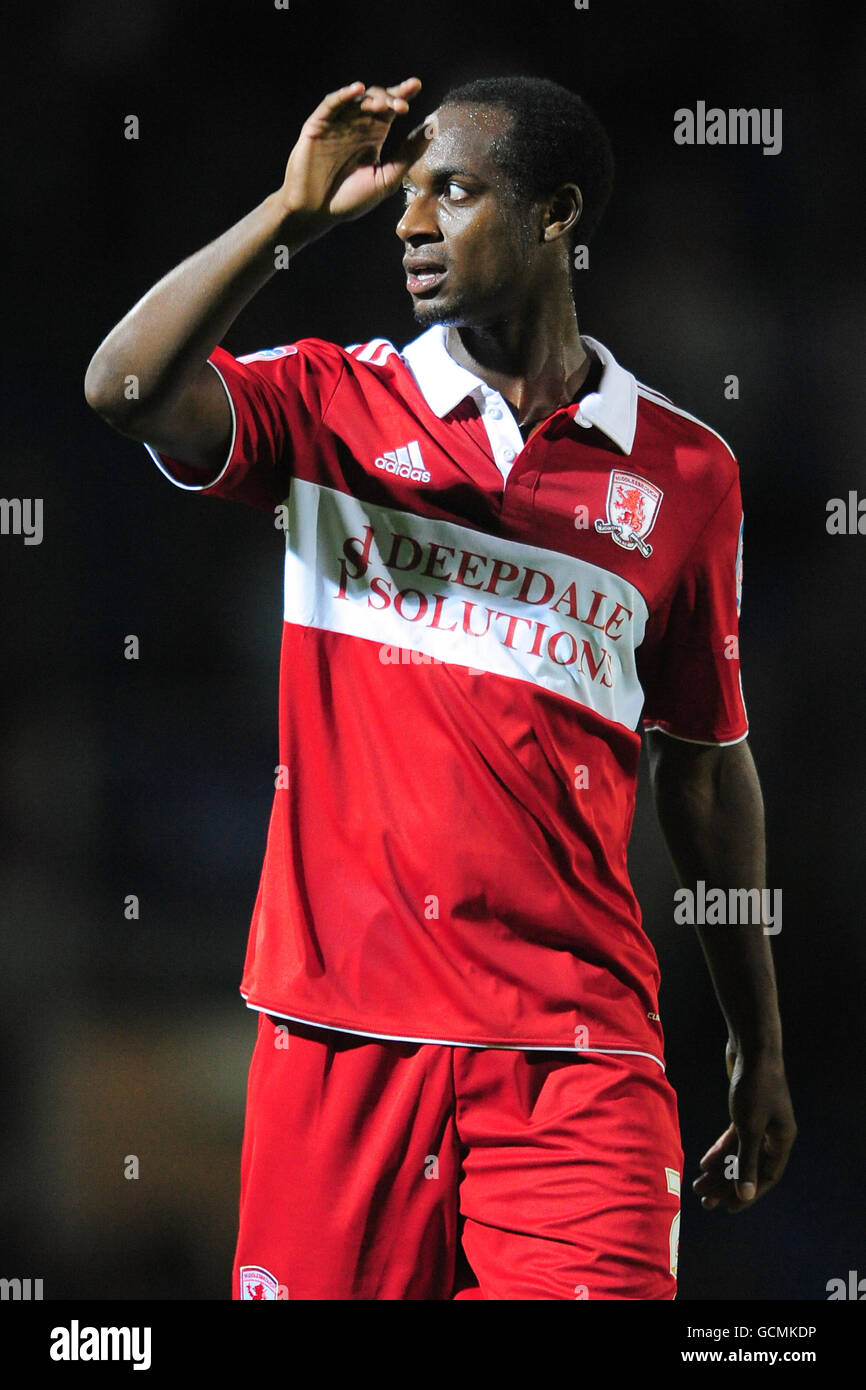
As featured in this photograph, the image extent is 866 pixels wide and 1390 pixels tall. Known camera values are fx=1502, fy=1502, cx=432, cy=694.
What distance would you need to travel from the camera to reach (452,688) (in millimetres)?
1889

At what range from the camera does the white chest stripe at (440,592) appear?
1.92 meters

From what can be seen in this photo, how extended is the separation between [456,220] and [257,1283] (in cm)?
138

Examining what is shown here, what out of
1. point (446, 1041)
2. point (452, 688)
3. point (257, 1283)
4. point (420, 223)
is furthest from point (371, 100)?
point (257, 1283)

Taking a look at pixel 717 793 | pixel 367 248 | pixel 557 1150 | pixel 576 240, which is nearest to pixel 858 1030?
pixel 717 793

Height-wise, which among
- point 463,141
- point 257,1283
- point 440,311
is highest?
point 463,141

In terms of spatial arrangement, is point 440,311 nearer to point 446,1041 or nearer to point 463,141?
point 463,141

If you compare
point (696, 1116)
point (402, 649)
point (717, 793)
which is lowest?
point (696, 1116)

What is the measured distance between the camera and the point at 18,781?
8.05ft

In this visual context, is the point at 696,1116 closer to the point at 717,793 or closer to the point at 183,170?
the point at 717,793

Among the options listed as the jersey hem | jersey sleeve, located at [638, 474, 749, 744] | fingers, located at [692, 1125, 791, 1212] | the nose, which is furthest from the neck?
fingers, located at [692, 1125, 791, 1212]

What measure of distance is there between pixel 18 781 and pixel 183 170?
1.03 metres

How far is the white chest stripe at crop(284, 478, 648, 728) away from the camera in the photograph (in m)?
1.92

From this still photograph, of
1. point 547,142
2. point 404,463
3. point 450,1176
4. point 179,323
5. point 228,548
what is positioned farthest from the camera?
point 228,548

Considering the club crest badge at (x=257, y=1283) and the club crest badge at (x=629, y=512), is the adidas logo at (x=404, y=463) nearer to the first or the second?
the club crest badge at (x=629, y=512)
